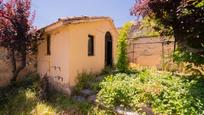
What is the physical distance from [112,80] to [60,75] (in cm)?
293

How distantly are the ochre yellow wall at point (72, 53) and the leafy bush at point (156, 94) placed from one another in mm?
2027

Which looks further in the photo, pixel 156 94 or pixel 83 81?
pixel 83 81

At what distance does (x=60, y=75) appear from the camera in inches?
514

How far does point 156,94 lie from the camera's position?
29.6ft

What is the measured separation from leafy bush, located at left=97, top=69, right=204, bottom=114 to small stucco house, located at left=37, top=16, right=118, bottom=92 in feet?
7.05

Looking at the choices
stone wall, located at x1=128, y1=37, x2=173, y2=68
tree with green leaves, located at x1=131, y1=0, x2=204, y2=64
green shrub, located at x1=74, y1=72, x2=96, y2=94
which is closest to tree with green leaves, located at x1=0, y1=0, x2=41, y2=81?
green shrub, located at x1=74, y1=72, x2=96, y2=94

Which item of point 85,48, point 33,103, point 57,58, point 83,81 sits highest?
point 85,48

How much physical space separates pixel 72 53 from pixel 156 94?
512 cm

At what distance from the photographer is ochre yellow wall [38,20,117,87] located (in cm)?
1256

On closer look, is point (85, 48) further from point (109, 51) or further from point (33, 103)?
point (33, 103)

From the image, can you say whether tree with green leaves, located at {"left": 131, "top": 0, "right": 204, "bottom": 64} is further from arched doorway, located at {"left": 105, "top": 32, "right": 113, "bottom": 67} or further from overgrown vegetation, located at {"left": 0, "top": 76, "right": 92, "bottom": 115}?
arched doorway, located at {"left": 105, "top": 32, "right": 113, "bottom": 67}

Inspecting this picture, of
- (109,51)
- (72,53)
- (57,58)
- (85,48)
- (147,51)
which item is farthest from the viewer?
(147,51)

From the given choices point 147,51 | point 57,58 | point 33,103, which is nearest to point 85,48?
point 57,58

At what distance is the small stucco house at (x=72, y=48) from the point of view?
1255 cm
